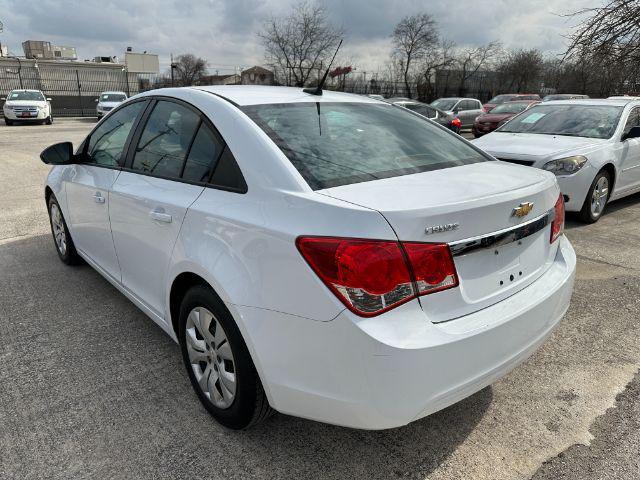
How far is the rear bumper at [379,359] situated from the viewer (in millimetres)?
1736

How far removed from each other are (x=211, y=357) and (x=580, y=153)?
5.33 metres

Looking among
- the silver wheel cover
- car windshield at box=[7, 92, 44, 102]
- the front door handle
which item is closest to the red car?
the silver wheel cover

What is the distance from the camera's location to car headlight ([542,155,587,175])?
5.83 metres

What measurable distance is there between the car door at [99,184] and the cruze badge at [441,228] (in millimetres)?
2257

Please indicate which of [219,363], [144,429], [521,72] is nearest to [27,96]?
[144,429]

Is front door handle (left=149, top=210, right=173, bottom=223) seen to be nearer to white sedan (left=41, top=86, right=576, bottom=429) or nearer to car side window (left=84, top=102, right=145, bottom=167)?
white sedan (left=41, top=86, right=576, bottom=429)

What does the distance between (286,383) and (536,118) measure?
22.4ft

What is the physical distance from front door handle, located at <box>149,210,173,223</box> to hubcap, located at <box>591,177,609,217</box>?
5.38 m

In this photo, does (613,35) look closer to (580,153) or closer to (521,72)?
(580,153)

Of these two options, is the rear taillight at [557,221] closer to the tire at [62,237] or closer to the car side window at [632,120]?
the tire at [62,237]

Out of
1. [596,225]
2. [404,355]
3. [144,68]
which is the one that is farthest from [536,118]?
[144,68]

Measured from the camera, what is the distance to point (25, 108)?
75.1 feet

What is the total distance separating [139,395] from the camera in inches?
107

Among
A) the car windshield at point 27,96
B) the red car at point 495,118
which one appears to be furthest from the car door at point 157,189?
the car windshield at point 27,96
